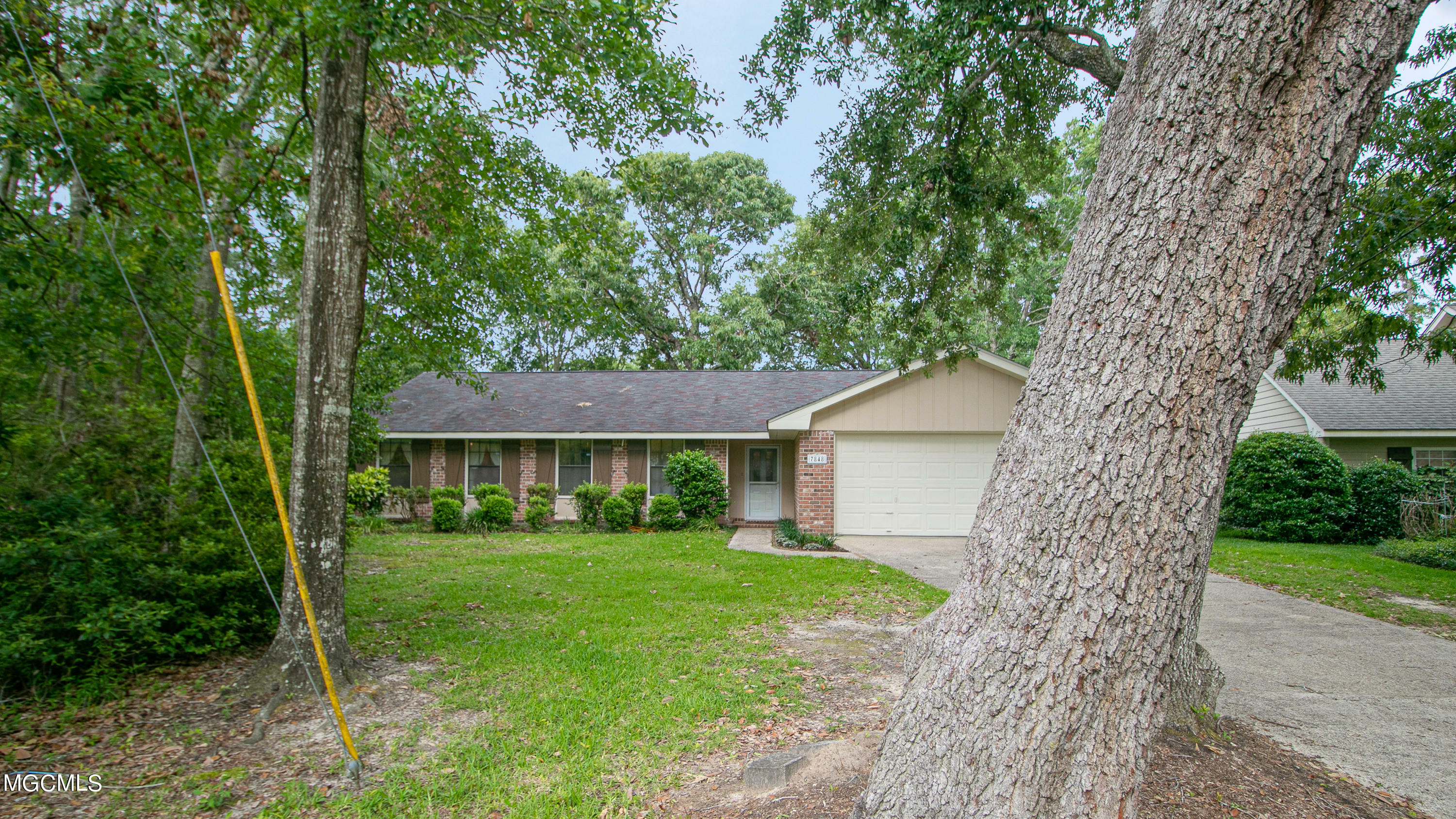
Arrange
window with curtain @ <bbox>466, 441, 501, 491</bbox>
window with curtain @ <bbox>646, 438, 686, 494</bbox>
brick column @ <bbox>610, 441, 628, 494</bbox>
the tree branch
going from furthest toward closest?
A: 1. window with curtain @ <bbox>466, 441, 501, 491</bbox>
2. window with curtain @ <bbox>646, 438, 686, 494</bbox>
3. brick column @ <bbox>610, 441, 628, 494</bbox>
4. the tree branch

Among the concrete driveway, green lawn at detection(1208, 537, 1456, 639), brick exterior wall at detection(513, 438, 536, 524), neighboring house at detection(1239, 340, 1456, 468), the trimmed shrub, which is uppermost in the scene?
neighboring house at detection(1239, 340, 1456, 468)

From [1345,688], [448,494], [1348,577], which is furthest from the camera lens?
[448,494]

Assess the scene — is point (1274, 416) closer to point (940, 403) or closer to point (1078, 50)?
point (940, 403)

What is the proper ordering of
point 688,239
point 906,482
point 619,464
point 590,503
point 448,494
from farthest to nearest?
point 688,239, point 619,464, point 448,494, point 590,503, point 906,482

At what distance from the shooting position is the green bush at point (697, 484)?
1516 centimetres

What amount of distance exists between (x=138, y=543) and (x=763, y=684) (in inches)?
181

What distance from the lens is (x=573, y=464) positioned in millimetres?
16406

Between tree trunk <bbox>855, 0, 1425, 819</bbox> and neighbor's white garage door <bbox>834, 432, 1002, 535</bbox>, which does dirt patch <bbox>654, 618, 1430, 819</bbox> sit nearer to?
tree trunk <bbox>855, 0, 1425, 819</bbox>

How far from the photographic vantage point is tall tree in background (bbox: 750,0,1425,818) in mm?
2172

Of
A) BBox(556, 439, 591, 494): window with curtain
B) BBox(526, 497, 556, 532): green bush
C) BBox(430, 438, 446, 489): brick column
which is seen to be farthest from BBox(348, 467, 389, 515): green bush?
BBox(556, 439, 591, 494): window with curtain

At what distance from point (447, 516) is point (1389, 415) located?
20328mm

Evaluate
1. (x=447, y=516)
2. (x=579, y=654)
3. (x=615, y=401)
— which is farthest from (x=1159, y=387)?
(x=615, y=401)

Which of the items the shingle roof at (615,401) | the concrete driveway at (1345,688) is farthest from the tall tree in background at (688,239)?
the concrete driveway at (1345,688)

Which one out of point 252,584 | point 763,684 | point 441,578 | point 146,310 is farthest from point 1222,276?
point 441,578
